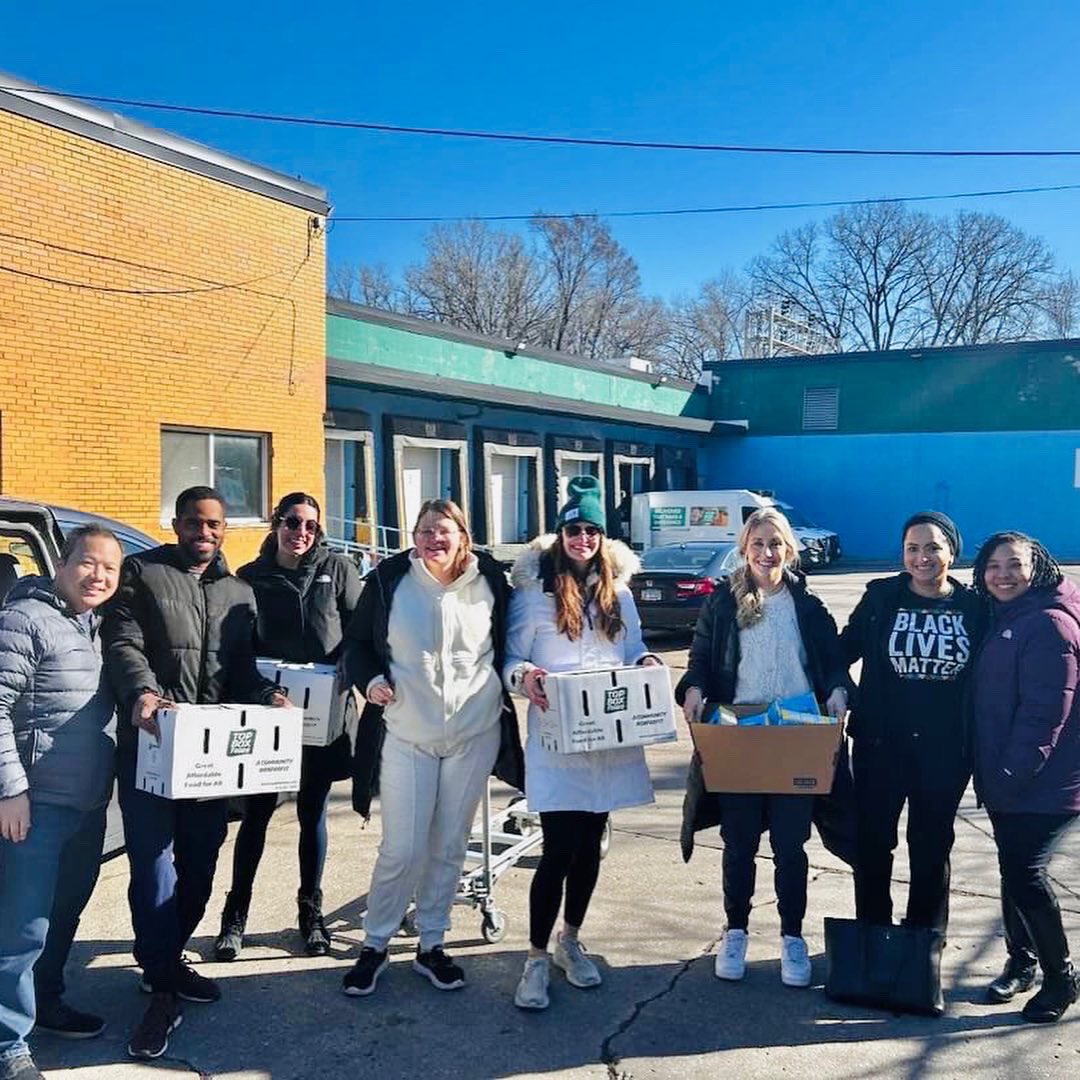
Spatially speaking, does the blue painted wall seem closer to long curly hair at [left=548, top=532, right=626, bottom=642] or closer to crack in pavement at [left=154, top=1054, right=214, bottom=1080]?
long curly hair at [left=548, top=532, right=626, bottom=642]

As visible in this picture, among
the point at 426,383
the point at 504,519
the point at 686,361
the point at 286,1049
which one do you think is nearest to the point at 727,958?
the point at 286,1049

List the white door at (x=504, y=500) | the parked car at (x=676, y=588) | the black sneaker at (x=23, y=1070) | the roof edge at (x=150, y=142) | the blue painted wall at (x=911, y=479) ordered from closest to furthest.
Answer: the black sneaker at (x=23, y=1070), the roof edge at (x=150, y=142), the parked car at (x=676, y=588), the white door at (x=504, y=500), the blue painted wall at (x=911, y=479)

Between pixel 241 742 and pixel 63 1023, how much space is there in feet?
3.69

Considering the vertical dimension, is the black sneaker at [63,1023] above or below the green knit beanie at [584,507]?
below

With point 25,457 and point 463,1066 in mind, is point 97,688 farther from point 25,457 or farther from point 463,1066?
point 25,457

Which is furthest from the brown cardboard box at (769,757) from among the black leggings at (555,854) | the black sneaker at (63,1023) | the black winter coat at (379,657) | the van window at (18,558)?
the van window at (18,558)

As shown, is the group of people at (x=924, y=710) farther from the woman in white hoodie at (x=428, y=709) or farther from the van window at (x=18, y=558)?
the van window at (x=18, y=558)

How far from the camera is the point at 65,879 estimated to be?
3443 mm

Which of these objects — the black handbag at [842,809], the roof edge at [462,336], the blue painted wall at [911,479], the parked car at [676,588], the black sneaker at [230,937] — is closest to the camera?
the black handbag at [842,809]

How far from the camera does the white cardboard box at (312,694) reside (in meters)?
4.05

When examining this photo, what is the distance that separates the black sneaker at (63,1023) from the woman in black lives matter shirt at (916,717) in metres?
2.90

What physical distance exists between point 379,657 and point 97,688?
1008mm

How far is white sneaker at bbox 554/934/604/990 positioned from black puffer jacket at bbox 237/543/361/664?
1.50m

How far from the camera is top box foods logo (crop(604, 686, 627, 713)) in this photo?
12.3 feet
